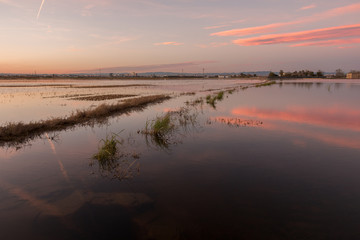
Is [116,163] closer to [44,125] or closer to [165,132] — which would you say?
[165,132]

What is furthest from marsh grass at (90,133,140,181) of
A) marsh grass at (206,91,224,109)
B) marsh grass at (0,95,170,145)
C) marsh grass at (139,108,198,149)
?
marsh grass at (206,91,224,109)

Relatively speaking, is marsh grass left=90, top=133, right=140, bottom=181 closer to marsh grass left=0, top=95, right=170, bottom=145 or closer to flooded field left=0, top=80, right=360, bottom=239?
flooded field left=0, top=80, right=360, bottom=239

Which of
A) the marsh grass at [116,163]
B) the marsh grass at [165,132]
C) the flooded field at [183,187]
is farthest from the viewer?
the marsh grass at [165,132]

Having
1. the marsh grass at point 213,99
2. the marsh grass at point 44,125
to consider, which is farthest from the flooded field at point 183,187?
the marsh grass at point 213,99

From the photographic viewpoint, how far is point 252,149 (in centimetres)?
1171

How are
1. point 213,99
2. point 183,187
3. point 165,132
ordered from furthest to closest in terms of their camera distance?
point 213,99 < point 165,132 < point 183,187

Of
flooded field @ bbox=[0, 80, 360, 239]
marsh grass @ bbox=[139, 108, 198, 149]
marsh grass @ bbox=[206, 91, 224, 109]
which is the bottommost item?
flooded field @ bbox=[0, 80, 360, 239]

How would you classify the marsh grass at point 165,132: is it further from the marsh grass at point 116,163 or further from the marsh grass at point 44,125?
the marsh grass at point 44,125

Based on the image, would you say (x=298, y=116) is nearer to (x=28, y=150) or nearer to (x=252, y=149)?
(x=252, y=149)

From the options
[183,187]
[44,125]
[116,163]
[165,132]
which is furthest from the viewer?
[44,125]

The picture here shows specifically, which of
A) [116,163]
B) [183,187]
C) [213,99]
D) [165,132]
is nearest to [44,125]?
[165,132]

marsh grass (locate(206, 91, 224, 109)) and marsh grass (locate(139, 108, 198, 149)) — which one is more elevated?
marsh grass (locate(206, 91, 224, 109))

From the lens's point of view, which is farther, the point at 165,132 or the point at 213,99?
the point at 213,99

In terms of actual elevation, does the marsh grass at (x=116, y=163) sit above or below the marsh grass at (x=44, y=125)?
below
